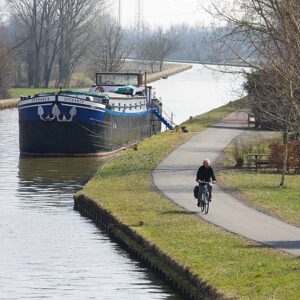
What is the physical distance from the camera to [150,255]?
79.2ft

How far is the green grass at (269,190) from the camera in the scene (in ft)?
97.1

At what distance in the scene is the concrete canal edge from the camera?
2048 centimetres

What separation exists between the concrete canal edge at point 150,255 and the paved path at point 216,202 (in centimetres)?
222

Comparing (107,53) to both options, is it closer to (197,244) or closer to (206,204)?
(206,204)

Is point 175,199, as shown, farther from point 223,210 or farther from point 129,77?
point 129,77

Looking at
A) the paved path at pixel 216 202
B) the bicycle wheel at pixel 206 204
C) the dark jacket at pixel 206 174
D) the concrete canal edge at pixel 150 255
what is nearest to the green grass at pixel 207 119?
the paved path at pixel 216 202

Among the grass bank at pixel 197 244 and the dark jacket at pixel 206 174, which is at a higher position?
the dark jacket at pixel 206 174

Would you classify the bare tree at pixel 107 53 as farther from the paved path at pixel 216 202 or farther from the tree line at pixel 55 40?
the paved path at pixel 216 202

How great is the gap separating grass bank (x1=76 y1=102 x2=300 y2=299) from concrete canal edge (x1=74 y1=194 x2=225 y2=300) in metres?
0.12

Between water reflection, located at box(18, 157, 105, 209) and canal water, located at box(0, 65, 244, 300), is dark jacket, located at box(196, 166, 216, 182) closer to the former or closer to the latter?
canal water, located at box(0, 65, 244, 300)

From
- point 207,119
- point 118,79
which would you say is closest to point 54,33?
point 118,79

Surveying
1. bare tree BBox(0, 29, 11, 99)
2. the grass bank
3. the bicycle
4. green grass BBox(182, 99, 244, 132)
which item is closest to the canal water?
the grass bank

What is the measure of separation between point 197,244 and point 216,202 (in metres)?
7.63

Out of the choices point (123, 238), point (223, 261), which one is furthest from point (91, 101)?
point (223, 261)
